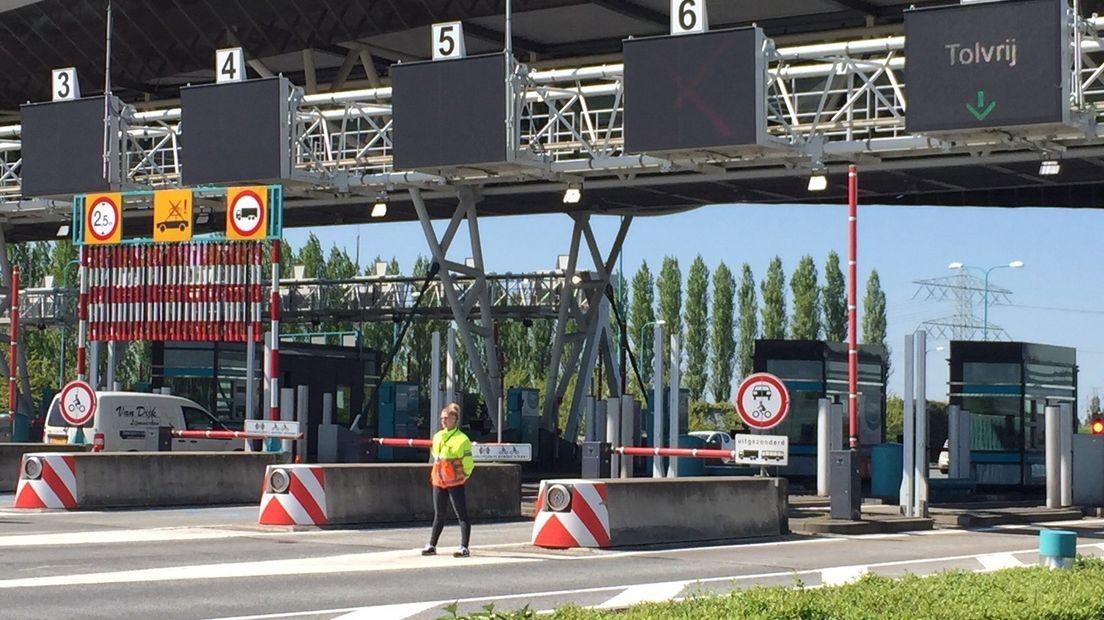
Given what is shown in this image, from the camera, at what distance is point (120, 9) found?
45188mm

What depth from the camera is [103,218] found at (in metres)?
32.1

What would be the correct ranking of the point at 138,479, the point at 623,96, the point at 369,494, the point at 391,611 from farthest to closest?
the point at 623,96 → the point at 138,479 → the point at 369,494 → the point at 391,611

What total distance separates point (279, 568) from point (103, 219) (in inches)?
649

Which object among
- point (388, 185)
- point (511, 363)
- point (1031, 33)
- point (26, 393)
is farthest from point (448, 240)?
point (511, 363)

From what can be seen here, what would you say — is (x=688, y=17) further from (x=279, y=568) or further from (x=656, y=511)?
(x=279, y=568)

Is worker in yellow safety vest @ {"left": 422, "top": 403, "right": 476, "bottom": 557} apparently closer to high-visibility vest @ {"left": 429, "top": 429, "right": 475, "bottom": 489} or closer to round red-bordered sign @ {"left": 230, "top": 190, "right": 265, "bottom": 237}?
high-visibility vest @ {"left": 429, "top": 429, "right": 475, "bottom": 489}

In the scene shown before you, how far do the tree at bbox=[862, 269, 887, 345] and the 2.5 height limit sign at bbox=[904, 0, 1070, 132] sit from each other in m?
74.8

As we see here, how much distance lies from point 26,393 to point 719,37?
75.5 feet

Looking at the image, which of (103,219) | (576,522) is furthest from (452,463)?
(103,219)

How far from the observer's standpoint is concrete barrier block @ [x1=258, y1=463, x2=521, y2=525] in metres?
22.9

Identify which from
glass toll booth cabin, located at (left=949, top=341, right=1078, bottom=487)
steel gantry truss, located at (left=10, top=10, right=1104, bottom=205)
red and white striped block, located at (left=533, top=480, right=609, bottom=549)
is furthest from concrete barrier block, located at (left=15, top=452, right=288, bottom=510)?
glass toll booth cabin, located at (left=949, top=341, right=1078, bottom=487)

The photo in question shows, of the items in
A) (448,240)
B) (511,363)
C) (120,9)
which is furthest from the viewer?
(511,363)

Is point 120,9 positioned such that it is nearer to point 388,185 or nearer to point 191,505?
point 388,185

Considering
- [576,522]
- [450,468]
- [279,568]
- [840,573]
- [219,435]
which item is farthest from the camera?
[219,435]
